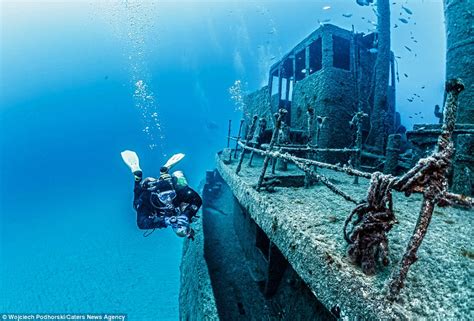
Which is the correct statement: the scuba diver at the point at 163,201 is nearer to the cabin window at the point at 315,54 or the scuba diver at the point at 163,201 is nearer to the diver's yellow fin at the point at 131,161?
the diver's yellow fin at the point at 131,161

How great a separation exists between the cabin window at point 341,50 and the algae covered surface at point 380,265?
9264mm

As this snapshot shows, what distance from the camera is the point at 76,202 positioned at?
293ft

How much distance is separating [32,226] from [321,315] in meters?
94.5

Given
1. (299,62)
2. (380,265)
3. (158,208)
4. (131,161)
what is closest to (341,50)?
(299,62)

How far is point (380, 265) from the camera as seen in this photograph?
1.77m

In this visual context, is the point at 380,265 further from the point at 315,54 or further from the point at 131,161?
the point at 315,54

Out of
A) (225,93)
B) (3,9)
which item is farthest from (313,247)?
(3,9)

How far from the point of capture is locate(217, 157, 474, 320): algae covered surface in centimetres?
143

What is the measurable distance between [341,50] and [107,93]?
150681 millimetres

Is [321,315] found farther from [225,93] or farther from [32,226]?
[225,93]

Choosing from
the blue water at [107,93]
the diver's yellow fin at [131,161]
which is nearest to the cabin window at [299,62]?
the diver's yellow fin at [131,161]

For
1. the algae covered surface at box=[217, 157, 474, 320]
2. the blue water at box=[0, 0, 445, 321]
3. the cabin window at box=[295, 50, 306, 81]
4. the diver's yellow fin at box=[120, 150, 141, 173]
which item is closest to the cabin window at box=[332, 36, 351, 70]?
the cabin window at box=[295, 50, 306, 81]

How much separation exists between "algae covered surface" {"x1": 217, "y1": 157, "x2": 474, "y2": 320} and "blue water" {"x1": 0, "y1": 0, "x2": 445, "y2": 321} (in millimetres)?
59860

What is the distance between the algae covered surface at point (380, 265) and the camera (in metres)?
1.43
